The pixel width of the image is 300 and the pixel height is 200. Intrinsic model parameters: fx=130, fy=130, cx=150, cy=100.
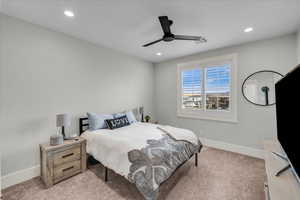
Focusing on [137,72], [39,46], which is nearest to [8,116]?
[39,46]

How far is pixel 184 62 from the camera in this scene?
414cm

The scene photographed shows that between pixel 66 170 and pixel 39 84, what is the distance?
62.1 inches

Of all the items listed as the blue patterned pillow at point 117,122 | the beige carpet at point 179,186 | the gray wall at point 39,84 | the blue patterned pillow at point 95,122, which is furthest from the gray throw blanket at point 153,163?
the gray wall at point 39,84

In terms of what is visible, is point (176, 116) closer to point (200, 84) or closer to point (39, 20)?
point (200, 84)

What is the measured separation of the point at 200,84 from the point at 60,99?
3540mm

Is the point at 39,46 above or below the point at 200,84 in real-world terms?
above

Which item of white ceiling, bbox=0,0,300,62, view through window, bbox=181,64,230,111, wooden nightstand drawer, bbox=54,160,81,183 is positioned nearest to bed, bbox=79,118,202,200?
wooden nightstand drawer, bbox=54,160,81,183

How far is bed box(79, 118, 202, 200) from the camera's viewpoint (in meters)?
1.60

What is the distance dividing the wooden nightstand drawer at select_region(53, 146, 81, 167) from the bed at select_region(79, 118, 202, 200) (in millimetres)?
220

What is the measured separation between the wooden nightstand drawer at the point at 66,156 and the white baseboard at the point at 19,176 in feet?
1.80

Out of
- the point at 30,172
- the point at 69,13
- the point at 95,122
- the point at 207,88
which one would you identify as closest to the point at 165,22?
the point at 69,13

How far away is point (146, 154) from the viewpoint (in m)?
1.75

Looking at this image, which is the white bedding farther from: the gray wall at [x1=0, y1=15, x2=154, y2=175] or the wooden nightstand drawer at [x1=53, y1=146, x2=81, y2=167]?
the gray wall at [x1=0, y1=15, x2=154, y2=175]

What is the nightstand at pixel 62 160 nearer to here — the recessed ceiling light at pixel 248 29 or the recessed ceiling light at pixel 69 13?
the recessed ceiling light at pixel 69 13
